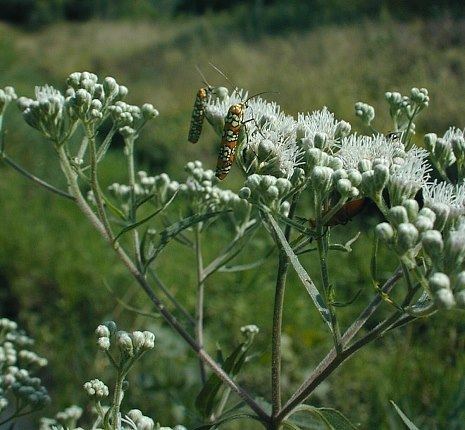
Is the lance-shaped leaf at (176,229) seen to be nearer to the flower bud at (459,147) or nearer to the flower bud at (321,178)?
the flower bud at (321,178)

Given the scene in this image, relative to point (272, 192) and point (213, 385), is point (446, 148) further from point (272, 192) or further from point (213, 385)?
point (213, 385)

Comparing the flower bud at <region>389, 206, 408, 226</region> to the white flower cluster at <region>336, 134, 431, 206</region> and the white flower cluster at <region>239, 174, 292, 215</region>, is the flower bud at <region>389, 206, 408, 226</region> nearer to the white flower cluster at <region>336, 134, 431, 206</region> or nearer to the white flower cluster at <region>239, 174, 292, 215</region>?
the white flower cluster at <region>336, 134, 431, 206</region>

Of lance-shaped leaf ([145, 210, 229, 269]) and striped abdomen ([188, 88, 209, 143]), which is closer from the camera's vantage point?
lance-shaped leaf ([145, 210, 229, 269])

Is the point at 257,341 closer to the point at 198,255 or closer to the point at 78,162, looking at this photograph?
the point at 198,255

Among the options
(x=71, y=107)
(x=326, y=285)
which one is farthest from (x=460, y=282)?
(x=71, y=107)

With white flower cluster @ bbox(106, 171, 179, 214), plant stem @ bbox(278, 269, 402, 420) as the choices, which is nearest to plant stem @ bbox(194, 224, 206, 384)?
white flower cluster @ bbox(106, 171, 179, 214)

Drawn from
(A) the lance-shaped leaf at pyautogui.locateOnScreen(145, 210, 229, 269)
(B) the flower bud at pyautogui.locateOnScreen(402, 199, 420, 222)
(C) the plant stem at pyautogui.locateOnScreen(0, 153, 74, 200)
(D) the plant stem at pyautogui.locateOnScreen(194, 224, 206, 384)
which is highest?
(B) the flower bud at pyautogui.locateOnScreen(402, 199, 420, 222)
